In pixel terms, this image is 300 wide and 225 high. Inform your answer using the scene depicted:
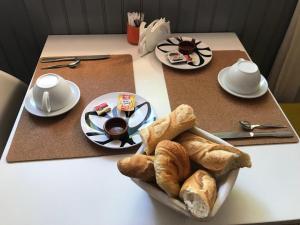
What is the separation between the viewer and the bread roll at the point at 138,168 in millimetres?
573

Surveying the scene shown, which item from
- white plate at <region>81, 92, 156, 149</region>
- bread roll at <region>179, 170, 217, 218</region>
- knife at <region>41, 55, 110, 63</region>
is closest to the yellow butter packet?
white plate at <region>81, 92, 156, 149</region>

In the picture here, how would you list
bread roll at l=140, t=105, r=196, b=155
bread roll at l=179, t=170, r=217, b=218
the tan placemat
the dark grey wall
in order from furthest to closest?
the dark grey wall, the tan placemat, bread roll at l=140, t=105, r=196, b=155, bread roll at l=179, t=170, r=217, b=218

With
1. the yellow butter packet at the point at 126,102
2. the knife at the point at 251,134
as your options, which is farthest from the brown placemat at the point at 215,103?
the yellow butter packet at the point at 126,102

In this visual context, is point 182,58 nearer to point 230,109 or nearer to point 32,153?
point 230,109

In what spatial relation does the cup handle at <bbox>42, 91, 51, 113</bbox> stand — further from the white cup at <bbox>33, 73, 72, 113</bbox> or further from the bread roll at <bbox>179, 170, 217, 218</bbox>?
the bread roll at <bbox>179, 170, 217, 218</bbox>

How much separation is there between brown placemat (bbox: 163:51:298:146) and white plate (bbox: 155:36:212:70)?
18mm

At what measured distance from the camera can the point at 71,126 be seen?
0.82m

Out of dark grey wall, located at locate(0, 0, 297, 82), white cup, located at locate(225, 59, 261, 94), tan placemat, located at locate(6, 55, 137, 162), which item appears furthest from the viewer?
dark grey wall, located at locate(0, 0, 297, 82)

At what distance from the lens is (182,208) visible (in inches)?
21.8

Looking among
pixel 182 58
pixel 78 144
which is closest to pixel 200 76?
pixel 182 58

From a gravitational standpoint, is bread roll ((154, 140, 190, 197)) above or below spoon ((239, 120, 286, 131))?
above

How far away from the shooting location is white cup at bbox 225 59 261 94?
889mm

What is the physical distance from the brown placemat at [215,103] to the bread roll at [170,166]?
9.7 inches

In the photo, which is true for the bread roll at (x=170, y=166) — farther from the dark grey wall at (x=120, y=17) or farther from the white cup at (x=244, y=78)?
the dark grey wall at (x=120, y=17)
